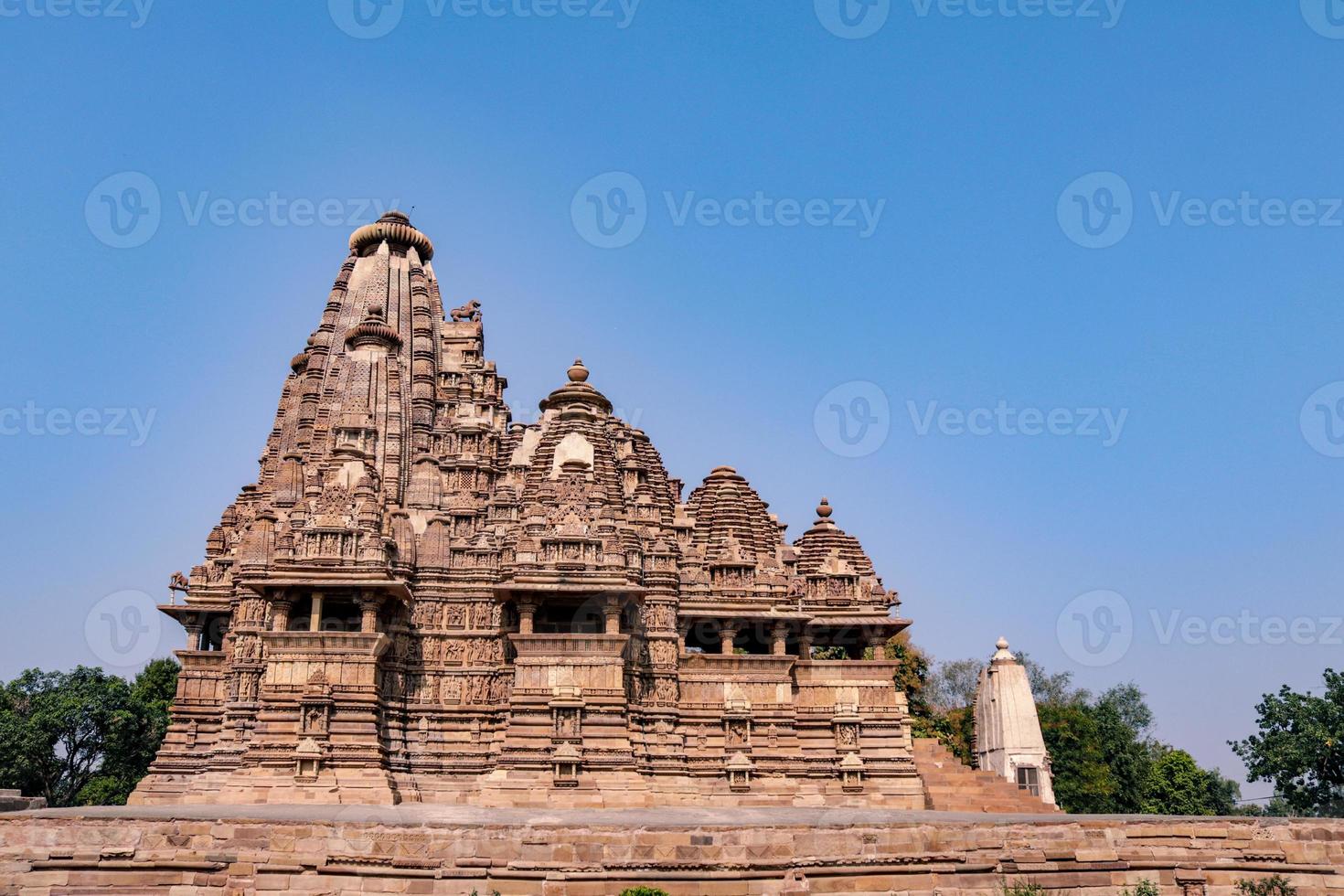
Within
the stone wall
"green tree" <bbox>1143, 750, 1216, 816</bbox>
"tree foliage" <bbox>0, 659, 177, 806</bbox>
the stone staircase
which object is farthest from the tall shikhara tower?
"green tree" <bbox>1143, 750, 1216, 816</bbox>

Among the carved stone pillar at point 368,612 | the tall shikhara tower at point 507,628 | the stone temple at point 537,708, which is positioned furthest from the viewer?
the carved stone pillar at point 368,612

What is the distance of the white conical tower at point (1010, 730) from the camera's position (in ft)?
110

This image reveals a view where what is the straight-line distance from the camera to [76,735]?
135ft

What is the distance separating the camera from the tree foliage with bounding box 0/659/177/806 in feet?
128

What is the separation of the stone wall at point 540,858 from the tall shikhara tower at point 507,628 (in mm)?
7086

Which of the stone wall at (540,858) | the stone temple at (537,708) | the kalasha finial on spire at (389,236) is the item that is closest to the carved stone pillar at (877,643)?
the stone temple at (537,708)

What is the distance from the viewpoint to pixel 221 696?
30.8 m

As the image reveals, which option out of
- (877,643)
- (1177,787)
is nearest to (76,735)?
(877,643)

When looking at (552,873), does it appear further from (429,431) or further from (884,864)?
(429,431)

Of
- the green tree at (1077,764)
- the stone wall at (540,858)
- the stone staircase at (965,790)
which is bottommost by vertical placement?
the stone wall at (540,858)

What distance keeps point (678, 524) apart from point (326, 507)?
10590 millimetres

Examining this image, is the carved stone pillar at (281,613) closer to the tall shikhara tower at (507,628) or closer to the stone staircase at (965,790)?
the tall shikhara tower at (507,628)

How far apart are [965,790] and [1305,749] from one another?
1310 cm

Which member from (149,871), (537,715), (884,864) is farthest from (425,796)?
(884,864)
